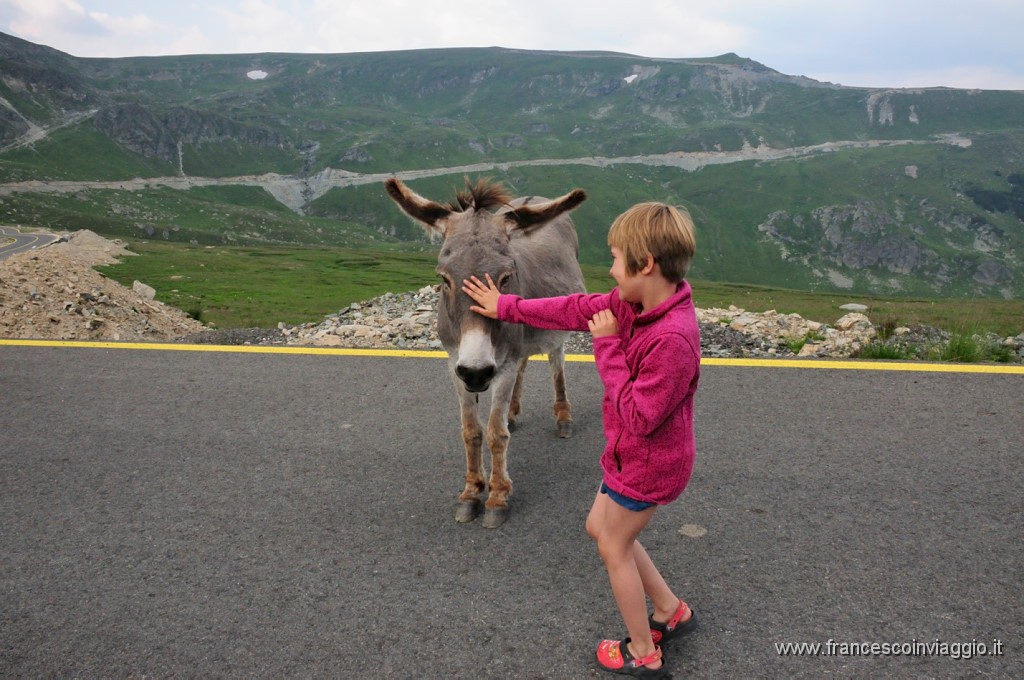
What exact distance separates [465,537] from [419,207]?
2.40 m

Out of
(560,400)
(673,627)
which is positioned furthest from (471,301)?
(560,400)

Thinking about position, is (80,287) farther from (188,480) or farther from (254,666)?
(254,666)

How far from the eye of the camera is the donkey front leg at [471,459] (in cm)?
476

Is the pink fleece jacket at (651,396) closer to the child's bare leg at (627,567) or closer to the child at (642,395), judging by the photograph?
the child at (642,395)

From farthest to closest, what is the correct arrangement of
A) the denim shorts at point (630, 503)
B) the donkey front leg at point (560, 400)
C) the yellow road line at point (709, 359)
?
the yellow road line at point (709, 359), the donkey front leg at point (560, 400), the denim shorts at point (630, 503)

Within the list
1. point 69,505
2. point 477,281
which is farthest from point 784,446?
point 69,505

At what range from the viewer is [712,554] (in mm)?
4152

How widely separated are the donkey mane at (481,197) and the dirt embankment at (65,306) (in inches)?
446

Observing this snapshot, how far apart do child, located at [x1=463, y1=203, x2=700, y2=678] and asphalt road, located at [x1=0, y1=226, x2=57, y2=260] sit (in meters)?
93.5

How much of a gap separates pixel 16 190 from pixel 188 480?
644 ft

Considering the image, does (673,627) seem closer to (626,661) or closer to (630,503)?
(626,661)

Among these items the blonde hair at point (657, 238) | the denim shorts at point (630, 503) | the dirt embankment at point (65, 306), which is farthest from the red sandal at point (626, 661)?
the dirt embankment at point (65, 306)

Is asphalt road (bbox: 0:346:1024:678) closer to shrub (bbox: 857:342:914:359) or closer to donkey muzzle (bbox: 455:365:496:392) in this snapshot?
donkey muzzle (bbox: 455:365:496:392)

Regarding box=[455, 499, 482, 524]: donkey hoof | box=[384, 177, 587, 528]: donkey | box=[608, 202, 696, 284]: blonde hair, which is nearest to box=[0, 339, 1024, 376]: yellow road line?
box=[384, 177, 587, 528]: donkey
